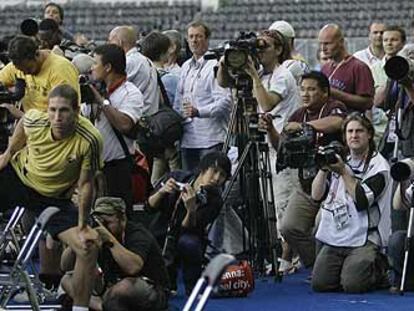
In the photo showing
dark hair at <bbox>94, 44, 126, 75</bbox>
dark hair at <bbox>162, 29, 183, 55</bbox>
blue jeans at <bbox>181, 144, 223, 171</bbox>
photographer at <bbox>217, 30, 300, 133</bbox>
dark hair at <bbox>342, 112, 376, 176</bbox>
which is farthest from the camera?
dark hair at <bbox>162, 29, 183, 55</bbox>

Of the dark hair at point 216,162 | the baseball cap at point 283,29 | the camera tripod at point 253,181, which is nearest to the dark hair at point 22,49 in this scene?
the dark hair at point 216,162

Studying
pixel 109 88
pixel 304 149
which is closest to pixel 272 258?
pixel 304 149

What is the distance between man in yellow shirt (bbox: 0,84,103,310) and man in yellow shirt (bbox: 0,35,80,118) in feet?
1.52

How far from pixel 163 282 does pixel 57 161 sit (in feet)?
3.24

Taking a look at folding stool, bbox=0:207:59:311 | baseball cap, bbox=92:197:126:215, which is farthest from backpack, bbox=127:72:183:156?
baseball cap, bbox=92:197:126:215

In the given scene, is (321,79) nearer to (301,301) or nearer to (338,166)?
(338,166)

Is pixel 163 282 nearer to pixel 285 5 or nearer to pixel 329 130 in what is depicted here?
pixel 329 130

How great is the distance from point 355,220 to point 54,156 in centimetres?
231

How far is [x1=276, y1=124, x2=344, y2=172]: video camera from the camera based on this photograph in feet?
32.5

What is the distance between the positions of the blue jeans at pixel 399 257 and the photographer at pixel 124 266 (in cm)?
187

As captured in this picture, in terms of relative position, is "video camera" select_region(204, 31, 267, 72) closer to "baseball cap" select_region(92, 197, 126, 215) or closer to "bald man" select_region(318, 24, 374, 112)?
"bald man" select_region(318, 24, 374, 112)

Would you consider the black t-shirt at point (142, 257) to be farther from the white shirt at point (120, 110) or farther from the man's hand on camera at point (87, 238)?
the white shirt at point (120, 110)

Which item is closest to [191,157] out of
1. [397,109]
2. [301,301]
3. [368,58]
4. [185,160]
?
[185,160]

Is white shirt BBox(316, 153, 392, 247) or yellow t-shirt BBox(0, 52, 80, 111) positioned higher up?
yellow t-shirt BBox(0, 52, 80, 111)
